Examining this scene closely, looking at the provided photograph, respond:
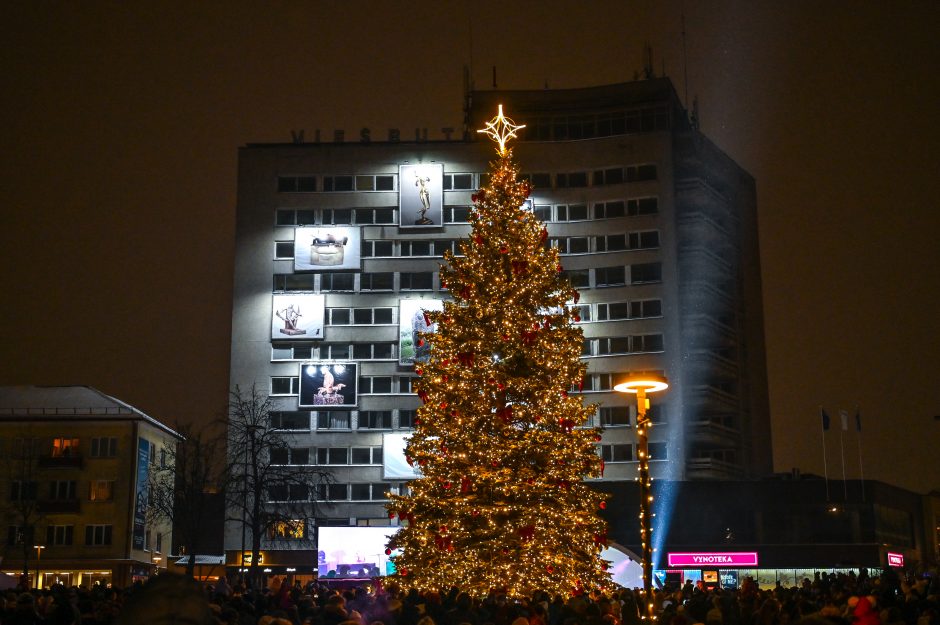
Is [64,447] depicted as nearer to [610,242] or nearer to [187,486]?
[187,486]

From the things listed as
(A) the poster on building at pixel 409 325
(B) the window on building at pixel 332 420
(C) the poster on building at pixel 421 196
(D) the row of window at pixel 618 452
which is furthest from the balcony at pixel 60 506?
(D) the row of window at pixel 618 452

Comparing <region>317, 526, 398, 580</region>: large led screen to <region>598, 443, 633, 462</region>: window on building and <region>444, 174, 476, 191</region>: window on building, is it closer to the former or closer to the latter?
<region>598, 443, 633, 462</region>: window on building

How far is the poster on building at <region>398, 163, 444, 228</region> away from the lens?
314 feet

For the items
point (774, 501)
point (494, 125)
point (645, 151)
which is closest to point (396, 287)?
point (645, 151)

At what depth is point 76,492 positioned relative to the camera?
82688mm

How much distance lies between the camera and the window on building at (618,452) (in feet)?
297

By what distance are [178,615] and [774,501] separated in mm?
82160

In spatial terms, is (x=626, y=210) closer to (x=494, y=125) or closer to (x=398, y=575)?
(x=494, y=125)

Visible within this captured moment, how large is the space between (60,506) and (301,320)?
23.5 meters

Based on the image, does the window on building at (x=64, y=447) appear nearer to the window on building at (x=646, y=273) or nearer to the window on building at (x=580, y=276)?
the window on building at (x=580, y=276)

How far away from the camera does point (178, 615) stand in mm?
4652

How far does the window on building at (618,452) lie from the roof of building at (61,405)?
110 feet

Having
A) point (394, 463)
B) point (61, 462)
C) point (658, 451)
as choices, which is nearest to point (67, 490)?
point (61, 462)

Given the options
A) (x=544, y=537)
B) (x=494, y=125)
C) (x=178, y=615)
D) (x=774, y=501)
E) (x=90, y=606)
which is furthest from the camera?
(x=774, y=501)
